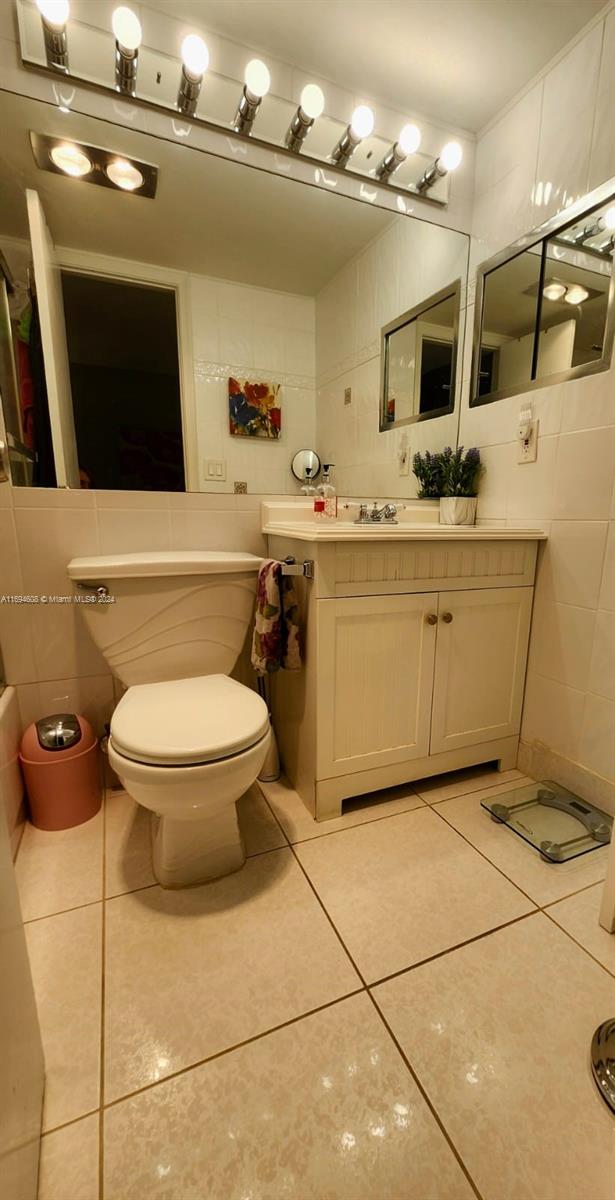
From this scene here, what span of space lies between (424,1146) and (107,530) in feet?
Answer: 4.76

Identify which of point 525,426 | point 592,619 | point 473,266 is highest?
point 473,266

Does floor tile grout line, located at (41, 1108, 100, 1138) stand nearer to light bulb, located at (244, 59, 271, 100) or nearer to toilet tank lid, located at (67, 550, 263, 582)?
toilet tank lid, located at (67, 550, 263, 582)

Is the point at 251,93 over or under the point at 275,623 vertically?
over

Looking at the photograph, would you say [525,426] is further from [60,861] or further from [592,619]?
[60,861]

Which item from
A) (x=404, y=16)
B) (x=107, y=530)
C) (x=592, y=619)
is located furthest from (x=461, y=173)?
(x=107, y=530)

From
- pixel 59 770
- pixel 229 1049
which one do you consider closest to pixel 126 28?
pixel 59 770

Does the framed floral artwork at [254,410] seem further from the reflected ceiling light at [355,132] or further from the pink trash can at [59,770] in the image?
the pink trash can at [59,770]

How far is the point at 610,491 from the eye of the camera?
4.06 feet

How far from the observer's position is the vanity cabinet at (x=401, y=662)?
1.21 metres

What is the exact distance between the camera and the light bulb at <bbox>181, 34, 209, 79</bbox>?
125 cm

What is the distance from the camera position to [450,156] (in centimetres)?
158

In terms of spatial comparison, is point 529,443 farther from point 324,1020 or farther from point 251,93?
point 324,1020

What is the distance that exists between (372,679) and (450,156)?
1.80 meters

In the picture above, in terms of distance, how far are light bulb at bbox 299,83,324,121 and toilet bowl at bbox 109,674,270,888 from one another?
1.72 m
